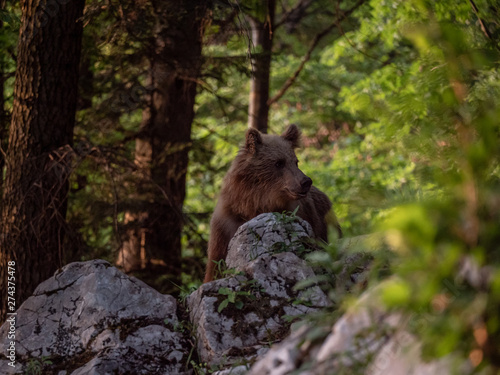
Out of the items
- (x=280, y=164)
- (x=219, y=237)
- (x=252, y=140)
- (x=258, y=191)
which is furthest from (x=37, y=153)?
(x=280, y=164)

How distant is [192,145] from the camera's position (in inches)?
376

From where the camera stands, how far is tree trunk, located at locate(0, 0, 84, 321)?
6.47 meters

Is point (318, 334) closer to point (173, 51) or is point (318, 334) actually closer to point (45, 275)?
point (45, 275)

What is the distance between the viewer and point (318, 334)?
2533mm

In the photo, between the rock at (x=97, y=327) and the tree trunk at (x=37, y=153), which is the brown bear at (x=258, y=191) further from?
the tree trunk at (x=37, y=153)

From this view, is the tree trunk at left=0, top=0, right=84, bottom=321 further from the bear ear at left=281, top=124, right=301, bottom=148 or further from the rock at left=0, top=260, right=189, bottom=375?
the bear ear at left=281, top=124, right=301, bottom=148

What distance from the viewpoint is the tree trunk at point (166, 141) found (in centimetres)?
914

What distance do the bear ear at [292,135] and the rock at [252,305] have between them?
274 centimetres

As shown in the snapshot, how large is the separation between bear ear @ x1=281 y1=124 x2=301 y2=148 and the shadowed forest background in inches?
25.1

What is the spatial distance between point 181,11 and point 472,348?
6.77m

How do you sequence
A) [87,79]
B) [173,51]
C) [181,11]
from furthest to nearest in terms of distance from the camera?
[87,79], [173,51], [181,11]

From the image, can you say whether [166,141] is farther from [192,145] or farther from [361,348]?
[361,348]

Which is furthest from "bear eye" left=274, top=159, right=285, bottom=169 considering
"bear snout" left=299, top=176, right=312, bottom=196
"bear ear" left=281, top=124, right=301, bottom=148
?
"bear ear" left=281, top=124, right=301, bottom=148

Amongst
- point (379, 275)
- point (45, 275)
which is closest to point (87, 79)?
point (45, 275)
